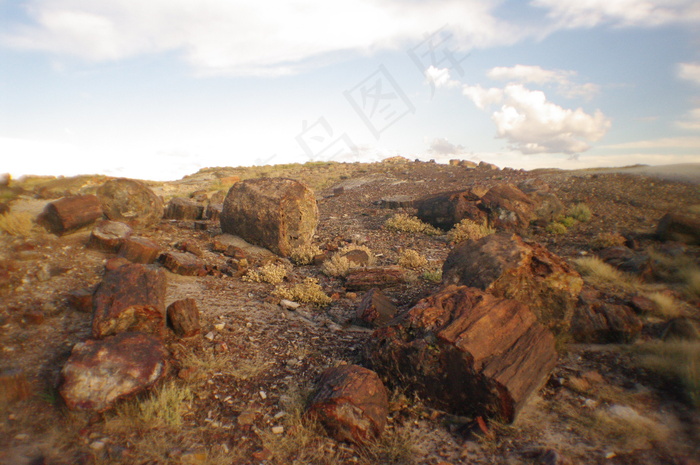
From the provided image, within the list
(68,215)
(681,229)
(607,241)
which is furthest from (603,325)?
(68,215)

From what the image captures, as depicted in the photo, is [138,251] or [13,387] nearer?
[13,387]

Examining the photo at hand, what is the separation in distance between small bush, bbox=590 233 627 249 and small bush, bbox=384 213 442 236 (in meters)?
3.78

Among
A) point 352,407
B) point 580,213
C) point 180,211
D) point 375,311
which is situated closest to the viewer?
point 352,407

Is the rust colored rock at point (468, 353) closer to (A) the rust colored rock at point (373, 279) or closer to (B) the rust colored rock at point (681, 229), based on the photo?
(A) the rust colored rock at point (373, 279)

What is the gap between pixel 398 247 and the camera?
9906 mm

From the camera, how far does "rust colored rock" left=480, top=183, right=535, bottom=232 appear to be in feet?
35.3

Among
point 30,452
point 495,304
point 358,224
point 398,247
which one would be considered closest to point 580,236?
point 398,247

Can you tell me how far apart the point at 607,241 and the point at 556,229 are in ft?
5.47

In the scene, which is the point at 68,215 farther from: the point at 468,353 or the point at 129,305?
the point at 468,353

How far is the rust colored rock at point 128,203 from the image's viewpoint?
902 centimetres

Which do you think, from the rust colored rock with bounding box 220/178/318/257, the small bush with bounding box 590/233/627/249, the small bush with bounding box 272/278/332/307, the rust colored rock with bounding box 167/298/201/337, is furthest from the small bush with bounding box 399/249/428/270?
the rust colored rock with bounding box 167/298/201/337

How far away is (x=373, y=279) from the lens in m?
7.02

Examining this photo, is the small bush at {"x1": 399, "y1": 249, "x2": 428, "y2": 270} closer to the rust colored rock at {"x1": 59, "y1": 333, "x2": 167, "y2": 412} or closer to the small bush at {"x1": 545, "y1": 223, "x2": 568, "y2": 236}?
the small bush at {"x1": 545, "y1": 223, "x2": 568, "y2": 236}

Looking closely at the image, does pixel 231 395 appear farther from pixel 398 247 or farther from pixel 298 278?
pixel 398 247
